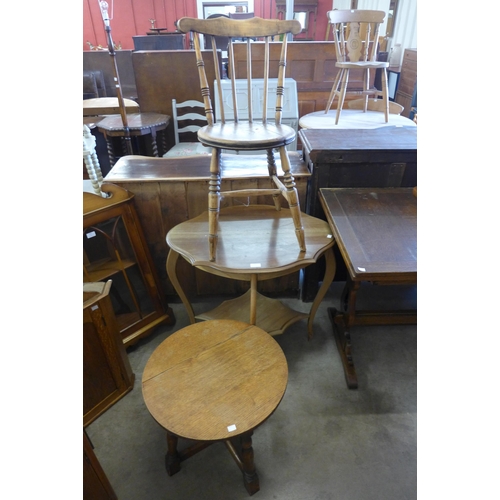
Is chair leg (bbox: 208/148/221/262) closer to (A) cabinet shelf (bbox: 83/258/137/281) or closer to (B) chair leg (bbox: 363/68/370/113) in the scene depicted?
(A) cabinet shelf (bbox: 83/258/137/281)

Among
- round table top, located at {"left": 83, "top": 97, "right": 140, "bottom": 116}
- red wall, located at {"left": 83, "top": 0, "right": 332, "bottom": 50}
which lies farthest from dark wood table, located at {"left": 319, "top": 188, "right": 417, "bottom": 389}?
red wall, located at {"left": 83, "top": 0, "right": 332, "bottom": 50}

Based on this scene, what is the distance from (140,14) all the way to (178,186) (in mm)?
7241

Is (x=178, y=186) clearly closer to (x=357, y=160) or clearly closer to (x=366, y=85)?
(x=357, y=160)

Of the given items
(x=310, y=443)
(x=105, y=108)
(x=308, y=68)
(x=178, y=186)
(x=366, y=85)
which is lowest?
(x=310, y=443)

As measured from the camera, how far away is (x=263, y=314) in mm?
1806

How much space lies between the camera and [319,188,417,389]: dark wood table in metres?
1.15

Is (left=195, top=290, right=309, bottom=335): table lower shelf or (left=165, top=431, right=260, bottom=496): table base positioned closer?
(left=165, top=431, right=260, bottom=496): table base

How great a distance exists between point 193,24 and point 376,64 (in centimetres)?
163

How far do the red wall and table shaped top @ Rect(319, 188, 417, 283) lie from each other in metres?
6.93

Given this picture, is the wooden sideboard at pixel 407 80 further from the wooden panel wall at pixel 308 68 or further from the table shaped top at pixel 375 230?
the table shaped top at pixel 375 230

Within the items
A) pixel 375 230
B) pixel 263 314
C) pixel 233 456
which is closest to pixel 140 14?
pixel 263 314

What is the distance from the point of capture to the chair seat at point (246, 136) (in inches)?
46.0

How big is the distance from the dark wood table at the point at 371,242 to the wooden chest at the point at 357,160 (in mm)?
57
